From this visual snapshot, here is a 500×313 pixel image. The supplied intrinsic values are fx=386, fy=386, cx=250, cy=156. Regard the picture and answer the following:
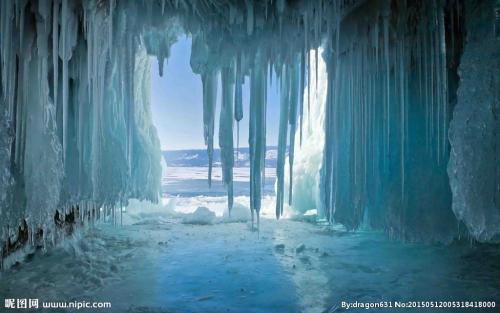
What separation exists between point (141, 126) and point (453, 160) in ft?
27.9

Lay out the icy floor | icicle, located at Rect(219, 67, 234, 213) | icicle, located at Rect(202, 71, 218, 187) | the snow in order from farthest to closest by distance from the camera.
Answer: the snow
icicle, located at Rect(202, 71, 218, 187)
icicle, located at Rect(219, 67, 234, 213)
the icy floor

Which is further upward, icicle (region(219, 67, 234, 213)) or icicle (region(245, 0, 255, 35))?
icicle (region(245, 0, 255, 35))

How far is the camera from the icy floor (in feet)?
14.1

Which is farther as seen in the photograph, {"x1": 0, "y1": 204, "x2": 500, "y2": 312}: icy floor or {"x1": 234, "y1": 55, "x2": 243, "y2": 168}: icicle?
{"x1": 234, "y1": 55, "x2": 243, "y2": 168}: icicle

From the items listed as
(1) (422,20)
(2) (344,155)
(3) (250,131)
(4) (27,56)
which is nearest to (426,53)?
(1) (422,20)

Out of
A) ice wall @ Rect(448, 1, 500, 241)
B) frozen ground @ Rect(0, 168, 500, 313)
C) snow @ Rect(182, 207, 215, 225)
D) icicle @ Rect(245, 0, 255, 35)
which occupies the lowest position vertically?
snow @ Rect(182, 207, 215, 225)

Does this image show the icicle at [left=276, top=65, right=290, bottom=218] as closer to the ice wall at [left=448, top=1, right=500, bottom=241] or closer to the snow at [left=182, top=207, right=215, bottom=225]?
the ice wall at [left=448, top=1, right=500, bottom=241]

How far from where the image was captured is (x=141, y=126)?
10.9 meters

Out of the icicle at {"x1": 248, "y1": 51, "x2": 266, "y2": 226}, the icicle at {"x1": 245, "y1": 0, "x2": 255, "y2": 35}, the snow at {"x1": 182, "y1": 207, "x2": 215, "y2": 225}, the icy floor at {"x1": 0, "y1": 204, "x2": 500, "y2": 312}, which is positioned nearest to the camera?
the icy floor at {"x1": 0, "y1": 204, "x2": 500, "y2": 312}

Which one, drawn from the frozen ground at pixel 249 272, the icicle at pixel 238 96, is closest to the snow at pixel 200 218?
the frozen ground at pixel 249 272

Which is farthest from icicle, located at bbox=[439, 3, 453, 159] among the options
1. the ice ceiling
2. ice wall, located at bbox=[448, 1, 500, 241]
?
ice wall, located at bbox=[448, 1, 500, 241]

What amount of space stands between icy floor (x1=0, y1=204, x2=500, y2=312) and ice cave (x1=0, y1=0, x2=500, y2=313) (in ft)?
0.10

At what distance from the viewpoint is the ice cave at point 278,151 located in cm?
425

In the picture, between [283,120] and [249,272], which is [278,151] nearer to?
[283,120]
